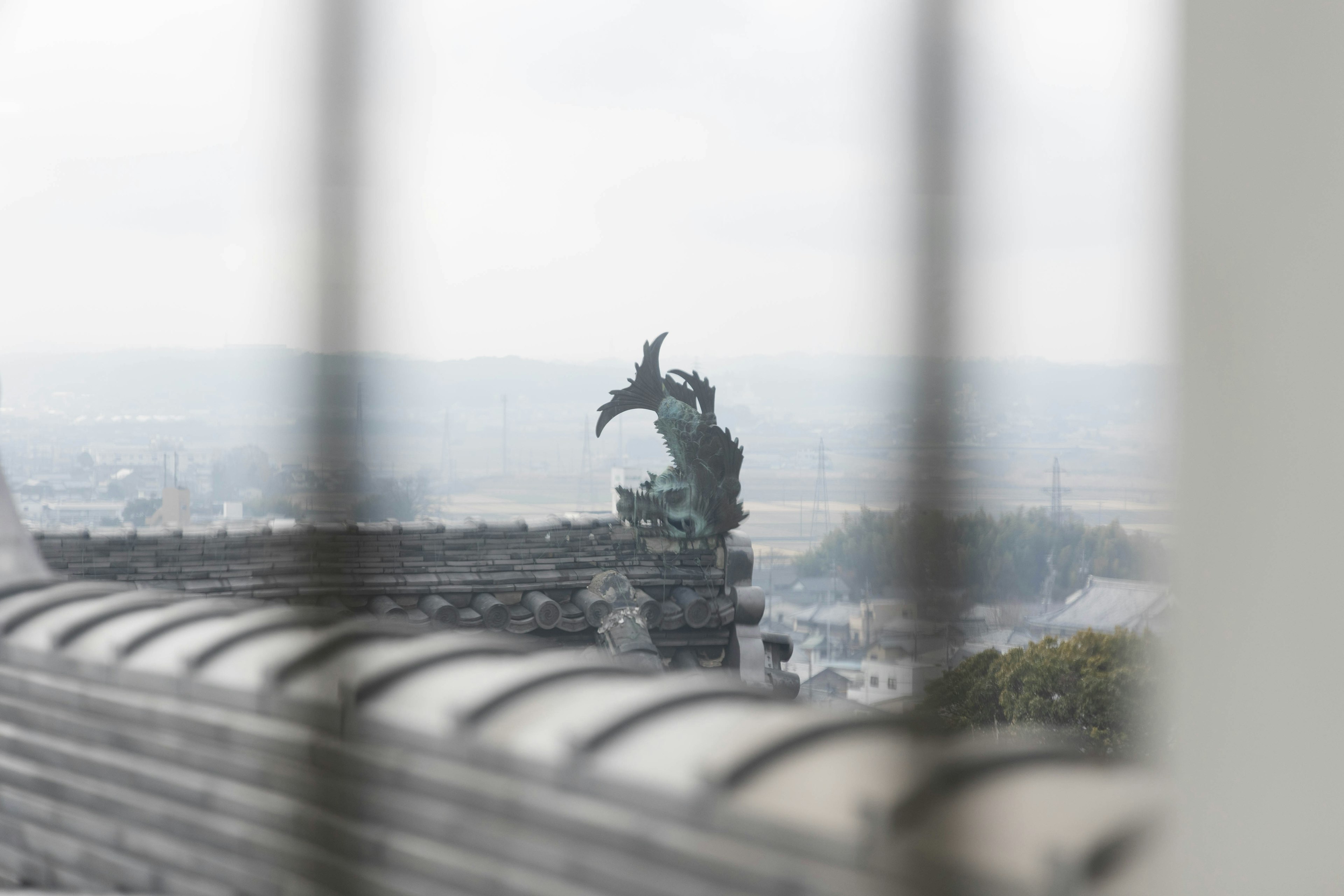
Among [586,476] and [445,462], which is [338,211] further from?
[586,476]

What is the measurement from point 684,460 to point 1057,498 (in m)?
3.24

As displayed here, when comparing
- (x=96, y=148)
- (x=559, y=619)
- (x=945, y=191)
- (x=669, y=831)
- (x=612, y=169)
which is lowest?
(x=559, y=619)

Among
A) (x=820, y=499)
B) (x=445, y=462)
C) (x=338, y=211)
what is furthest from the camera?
(x=445, y=462)

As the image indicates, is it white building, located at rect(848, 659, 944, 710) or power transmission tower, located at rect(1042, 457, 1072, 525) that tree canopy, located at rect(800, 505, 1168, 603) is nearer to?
white building, located at rect(848, 659, 944, 710)

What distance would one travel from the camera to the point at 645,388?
4.80 m

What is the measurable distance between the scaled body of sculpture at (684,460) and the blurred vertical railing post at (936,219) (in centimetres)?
381

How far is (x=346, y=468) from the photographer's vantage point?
2.78ft

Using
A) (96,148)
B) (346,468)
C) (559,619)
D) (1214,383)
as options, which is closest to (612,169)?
(559,619)

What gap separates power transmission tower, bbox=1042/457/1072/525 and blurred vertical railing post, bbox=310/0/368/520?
854 mm

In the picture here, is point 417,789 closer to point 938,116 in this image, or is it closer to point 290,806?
point 290,806

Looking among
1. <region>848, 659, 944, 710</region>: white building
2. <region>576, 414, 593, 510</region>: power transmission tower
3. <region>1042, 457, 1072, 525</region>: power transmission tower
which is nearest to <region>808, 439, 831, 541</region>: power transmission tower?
<region>1042, 457, 1072, 525</region>: power transmission tower

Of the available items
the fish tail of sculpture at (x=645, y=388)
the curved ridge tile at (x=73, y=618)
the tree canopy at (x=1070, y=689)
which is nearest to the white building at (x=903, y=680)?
the curved ridge tile at (x=73, y=618)

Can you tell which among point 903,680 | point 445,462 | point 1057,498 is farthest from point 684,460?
point 903,680

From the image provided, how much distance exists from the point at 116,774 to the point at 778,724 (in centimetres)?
71
